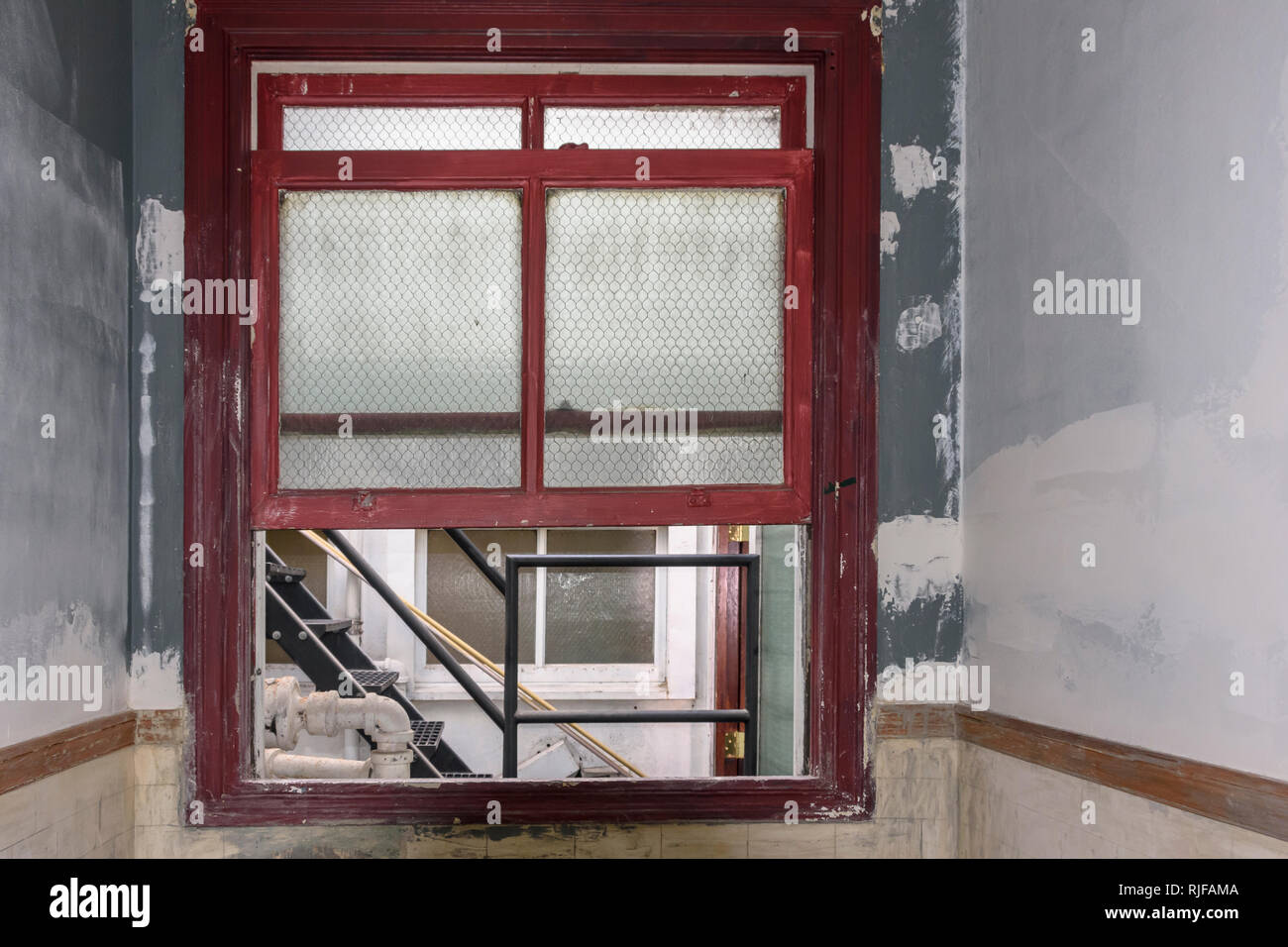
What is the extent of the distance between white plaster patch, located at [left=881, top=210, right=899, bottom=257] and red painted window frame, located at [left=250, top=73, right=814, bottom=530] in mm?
176

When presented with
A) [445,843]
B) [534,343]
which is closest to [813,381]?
[534,343]

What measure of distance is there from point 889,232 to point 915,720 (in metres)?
1.17

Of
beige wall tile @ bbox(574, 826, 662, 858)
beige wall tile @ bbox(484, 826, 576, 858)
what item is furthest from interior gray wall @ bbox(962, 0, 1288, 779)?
beige wall tile @ bbox(484, 826, 576, 858)

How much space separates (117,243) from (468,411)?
858mm

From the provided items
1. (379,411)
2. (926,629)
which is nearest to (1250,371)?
(926,629)

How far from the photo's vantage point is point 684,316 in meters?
2.29

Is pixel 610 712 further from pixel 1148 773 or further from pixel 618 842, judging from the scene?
pixel 1148 773

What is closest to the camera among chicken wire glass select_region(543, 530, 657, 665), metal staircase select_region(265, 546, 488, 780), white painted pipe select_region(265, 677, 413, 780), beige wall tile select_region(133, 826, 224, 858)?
beige wall tile select_region(133, 826, 224, 858)

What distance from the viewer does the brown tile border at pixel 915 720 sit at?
2230 millimetres

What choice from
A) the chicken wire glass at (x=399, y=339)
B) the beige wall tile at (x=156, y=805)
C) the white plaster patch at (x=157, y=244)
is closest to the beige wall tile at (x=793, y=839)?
the chicken wire glass at (x=399, y=339)

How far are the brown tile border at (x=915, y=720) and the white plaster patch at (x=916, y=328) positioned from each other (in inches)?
33.5

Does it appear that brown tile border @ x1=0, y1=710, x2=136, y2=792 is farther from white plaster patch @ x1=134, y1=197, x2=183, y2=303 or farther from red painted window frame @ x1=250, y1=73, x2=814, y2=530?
white plaster patch @ x1=134, y1=197, x2=183, y2=303

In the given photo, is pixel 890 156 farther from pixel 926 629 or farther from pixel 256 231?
pixel 256 231

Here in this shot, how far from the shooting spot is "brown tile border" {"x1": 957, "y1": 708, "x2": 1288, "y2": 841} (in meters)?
1.35
